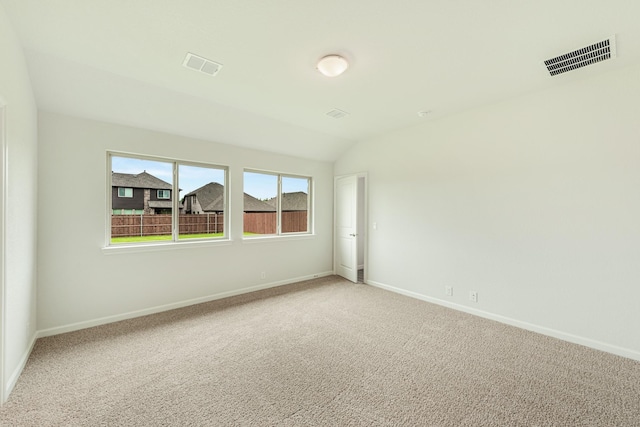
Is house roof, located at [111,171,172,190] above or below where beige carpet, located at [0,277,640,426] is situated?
above

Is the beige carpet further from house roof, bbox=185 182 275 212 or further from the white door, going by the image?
the white door

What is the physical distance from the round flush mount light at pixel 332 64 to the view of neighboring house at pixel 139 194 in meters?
2.84

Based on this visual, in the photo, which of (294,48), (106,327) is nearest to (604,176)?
(294,48)

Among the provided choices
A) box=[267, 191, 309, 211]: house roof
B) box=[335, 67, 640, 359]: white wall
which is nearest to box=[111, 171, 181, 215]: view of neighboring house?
box=[267, 191, 309, 211]: house roof

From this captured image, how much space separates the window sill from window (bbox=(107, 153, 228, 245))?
0.15m

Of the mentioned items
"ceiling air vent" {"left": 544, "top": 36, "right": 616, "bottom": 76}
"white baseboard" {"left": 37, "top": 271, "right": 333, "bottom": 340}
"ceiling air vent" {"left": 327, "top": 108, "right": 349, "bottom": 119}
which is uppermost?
"ceiling air vent" {"left": 327, "top": 108, "right": 349, "bottom": 119}

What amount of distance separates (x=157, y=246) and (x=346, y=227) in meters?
3.34

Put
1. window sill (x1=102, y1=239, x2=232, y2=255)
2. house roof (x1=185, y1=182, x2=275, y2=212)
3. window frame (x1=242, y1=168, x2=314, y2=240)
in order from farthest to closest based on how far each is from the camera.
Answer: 1. window frame (x1=242, y1=168, x2=314, y2=240)
2. house roof (x1=185, y1=182, x2=275, y2=212)
3. window sill (x1=102, y1=239, x2=232, y2=255)

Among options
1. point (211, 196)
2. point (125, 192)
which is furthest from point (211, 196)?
point (125, 192)

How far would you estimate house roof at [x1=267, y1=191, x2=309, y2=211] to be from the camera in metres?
5.13

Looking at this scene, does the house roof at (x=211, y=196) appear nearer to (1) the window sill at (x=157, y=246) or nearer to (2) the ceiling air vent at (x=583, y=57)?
(1) the window sill at (x=157, y=246)

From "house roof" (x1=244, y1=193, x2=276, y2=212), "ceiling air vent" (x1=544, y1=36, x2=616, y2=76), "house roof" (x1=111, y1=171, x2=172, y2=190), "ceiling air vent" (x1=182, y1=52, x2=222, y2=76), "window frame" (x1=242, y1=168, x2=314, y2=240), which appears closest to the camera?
"ceiling air vent" (x1=544, y1=36, x2=616, y2=76)

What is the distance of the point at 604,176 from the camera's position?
2.65 metres

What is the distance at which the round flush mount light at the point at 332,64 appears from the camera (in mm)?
2322
